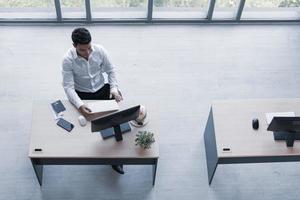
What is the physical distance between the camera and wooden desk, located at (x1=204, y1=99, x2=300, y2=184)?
12.2 ft

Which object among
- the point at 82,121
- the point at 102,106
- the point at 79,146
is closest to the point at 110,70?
the point at 102,106

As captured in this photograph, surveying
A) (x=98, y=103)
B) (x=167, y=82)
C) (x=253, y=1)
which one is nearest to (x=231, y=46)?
(x=253, y=1)

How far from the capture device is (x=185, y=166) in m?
4.46

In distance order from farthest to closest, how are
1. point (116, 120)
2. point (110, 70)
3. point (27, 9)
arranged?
1. point (27, 9)
2. point (110, 70)
3. point (116, 120)

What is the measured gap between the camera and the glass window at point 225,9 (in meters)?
5.80

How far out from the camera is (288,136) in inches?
147

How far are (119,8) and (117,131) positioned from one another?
2.65 metres

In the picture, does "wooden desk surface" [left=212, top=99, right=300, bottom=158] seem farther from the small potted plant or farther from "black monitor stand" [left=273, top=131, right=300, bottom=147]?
the small potted plant

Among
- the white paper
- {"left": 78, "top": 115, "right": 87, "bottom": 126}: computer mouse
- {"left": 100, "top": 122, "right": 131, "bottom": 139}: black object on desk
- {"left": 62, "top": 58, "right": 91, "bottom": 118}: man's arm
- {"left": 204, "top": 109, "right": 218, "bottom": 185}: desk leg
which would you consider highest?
{"left": 62, "top": 58, "right": 91, "bottom": 118}: man's arm

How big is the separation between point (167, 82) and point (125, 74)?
53cm

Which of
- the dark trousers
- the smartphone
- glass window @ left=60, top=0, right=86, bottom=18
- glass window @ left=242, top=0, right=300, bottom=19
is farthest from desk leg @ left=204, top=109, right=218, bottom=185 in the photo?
glass window @ left=60, top=0, right=86, bottom=18

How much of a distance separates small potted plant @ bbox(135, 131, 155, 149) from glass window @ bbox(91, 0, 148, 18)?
8.53ft

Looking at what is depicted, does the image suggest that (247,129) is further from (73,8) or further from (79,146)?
(73,8)

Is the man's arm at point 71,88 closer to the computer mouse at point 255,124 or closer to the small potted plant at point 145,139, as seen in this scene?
the small potted plant at point 145,139
